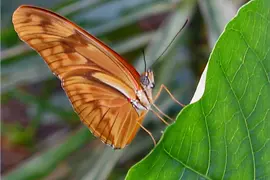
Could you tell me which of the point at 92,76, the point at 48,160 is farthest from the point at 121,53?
the point at 92,76

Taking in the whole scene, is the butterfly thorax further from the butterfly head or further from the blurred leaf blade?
the blurred leaf blade

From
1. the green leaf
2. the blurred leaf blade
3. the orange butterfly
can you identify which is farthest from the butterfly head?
the blurred leaf blade

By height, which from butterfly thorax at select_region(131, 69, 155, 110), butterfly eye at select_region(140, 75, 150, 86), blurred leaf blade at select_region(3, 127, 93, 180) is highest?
butterfly eye at select_region(140, 75, 150, 86)

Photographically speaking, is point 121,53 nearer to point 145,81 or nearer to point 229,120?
point 145,81

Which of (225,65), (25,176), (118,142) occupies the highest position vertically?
(225,65)

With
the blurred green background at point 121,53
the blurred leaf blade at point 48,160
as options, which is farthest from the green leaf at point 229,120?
the blurred leaf blade at point 48,160

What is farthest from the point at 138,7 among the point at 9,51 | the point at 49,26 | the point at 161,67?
the point at 49,26

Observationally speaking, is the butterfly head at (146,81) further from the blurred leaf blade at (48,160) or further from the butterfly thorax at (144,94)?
the blurred leaf blade at (48,160)

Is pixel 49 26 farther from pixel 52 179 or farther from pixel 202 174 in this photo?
pixel 52 179
